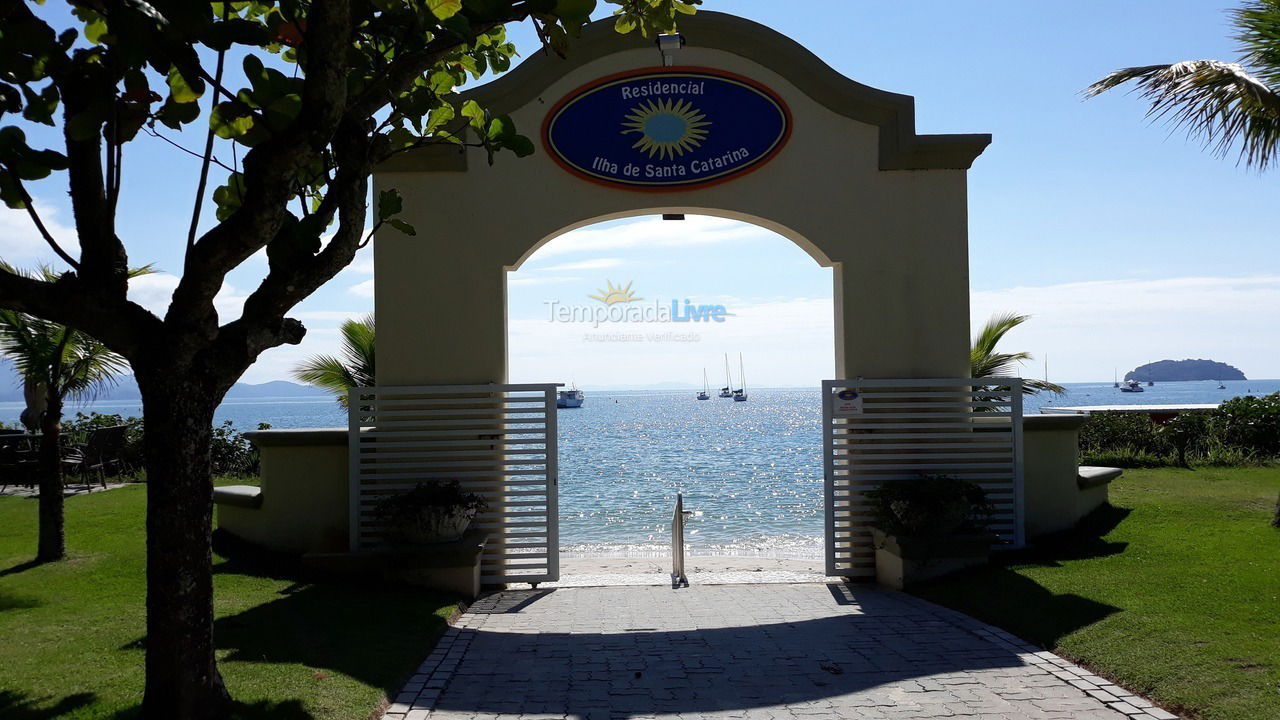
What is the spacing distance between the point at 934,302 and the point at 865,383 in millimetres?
1275

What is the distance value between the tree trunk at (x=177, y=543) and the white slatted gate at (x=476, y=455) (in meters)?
4.80

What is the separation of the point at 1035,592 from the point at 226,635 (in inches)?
270

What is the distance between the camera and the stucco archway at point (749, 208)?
10.0 meters

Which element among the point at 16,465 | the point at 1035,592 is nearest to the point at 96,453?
the point at 16,465

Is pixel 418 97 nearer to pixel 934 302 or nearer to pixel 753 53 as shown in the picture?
pixel 753 53

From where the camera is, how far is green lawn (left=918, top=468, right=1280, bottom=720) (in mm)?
5688

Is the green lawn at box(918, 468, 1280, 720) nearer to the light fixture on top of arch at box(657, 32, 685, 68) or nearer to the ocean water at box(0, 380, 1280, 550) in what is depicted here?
the ocean water at box(0, 380, 1280, 550)

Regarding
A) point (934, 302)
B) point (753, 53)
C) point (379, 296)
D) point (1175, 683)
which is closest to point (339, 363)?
point (379, 296)

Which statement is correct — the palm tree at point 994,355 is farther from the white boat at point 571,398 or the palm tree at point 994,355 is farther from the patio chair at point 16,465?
the white boat at point 571,398

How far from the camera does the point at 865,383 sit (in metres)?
9.88

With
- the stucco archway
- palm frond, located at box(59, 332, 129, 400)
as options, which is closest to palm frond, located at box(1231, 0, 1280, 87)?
the stucco archway

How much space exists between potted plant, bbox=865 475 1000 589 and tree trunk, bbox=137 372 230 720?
260 inches

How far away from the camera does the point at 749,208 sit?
10219 millimetres

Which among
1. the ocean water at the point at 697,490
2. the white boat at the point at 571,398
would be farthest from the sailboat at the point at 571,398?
the ocean water at the point at 697,490
